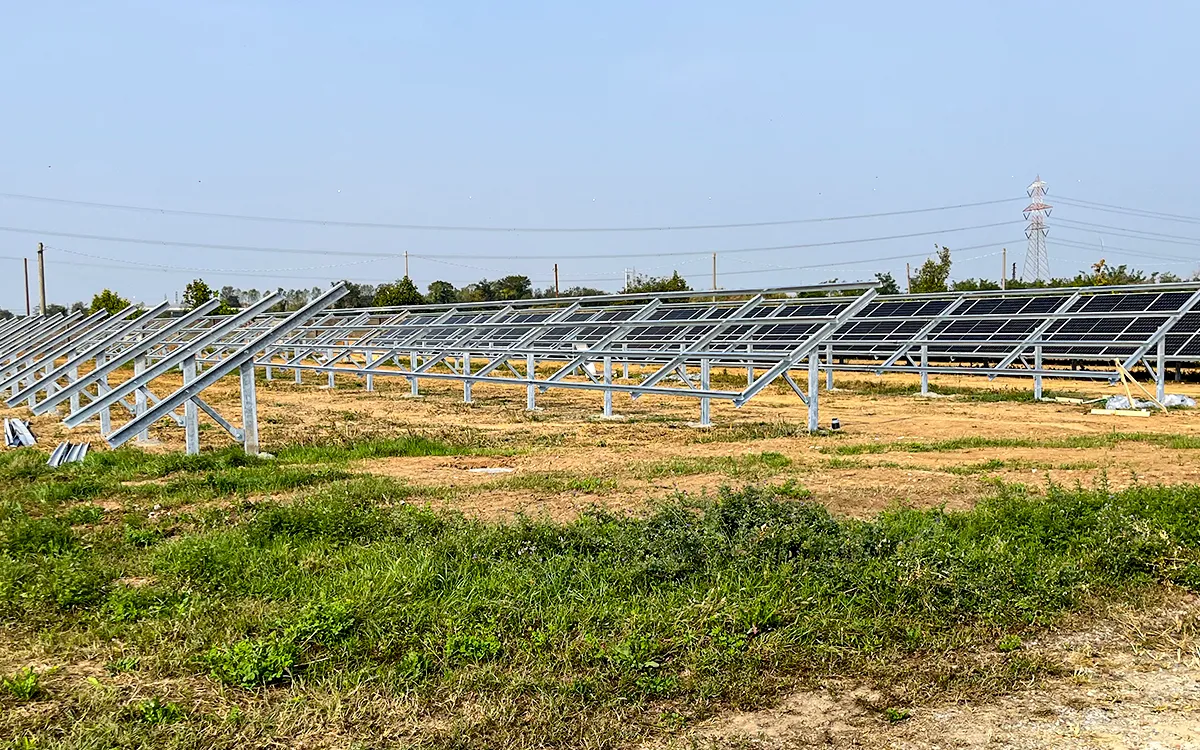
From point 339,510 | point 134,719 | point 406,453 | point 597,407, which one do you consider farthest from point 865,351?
point 134,719

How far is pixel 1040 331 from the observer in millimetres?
17672

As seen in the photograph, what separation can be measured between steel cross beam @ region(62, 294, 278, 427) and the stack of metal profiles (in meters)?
0.02

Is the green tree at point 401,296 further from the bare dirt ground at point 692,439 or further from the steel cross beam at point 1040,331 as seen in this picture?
the steel cross beam at point 1040,331

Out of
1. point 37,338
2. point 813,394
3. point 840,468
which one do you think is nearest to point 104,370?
point 37,338

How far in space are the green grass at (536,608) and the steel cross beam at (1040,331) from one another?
11.4 m

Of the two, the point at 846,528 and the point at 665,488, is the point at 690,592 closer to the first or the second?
the point at 846,528

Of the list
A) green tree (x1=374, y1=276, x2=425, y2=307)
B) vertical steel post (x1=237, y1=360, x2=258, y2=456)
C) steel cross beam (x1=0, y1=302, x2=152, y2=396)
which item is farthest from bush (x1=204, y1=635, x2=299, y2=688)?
green tree (x1=374, y1=276, x2=425, y2=307)

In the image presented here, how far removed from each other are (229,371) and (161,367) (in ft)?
4.11

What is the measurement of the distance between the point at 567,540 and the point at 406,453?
5.08 meters

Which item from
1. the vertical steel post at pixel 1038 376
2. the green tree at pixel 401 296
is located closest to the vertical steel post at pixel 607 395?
the vertical steel post at pixel 1038 376

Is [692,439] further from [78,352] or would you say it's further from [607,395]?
[78,352]

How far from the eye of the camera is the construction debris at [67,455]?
352 inches

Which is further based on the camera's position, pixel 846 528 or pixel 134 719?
pixel 846 528

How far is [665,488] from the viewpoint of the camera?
7.50 meters
